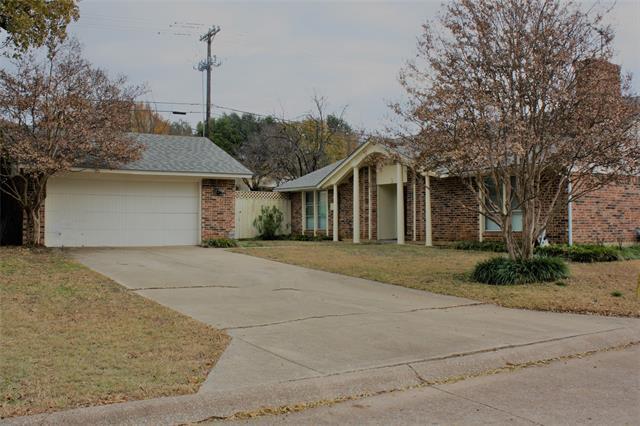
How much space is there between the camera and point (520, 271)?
1172 centimetres

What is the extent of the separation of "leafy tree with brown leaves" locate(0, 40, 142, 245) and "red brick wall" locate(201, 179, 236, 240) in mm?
3830

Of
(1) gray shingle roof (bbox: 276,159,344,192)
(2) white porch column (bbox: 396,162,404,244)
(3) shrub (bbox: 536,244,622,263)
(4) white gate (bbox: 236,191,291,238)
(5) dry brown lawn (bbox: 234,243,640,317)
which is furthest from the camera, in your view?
(1) gray shingle roof (bbox: 276,159,344,192)

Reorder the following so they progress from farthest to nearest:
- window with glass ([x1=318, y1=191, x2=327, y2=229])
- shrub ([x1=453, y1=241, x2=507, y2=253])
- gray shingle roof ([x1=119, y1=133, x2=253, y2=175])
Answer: window with glass ([x1=318, y1=191, x2=327, y2=229])
gray shingle roof ([x1=119, y1=133, x2=253, y2=175])
shrub ([x1=453, y1=241, x2=507, y2=253])

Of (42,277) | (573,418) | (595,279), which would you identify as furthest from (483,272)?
(42,277)

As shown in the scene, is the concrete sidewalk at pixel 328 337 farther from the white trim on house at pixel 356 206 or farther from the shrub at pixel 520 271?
the white trim on house at pixel 356 206

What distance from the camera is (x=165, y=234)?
779 inches

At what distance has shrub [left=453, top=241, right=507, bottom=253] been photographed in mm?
17688

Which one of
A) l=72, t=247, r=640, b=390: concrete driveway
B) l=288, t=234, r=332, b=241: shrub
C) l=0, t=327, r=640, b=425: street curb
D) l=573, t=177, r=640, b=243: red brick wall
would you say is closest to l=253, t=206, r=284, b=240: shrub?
l=288, t=234, r=332, b=241: shrub

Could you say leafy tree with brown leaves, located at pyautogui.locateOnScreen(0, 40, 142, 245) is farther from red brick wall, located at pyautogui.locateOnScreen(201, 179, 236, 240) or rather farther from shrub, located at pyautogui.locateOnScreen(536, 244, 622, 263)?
shrub, located at pyautogui.locateOnScreen(536, 244, 622, 263)

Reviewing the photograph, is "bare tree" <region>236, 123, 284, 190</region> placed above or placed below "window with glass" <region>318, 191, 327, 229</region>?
above

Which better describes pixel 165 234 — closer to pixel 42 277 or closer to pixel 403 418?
pixel 42 277

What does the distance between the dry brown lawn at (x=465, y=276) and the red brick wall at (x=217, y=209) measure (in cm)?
197

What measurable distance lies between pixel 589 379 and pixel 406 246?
14426mm

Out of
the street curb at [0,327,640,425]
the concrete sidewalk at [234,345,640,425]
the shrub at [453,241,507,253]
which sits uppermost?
the shrub at [453,241,507,253]
